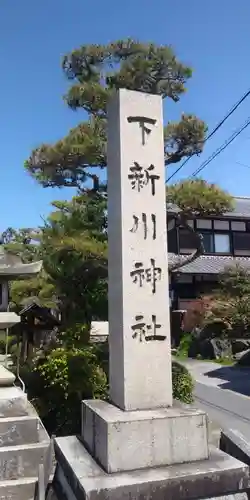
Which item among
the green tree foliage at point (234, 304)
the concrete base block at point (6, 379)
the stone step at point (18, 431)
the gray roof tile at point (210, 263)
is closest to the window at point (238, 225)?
the gray roof tile at point (210, 263)

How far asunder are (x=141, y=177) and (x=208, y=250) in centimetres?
2453

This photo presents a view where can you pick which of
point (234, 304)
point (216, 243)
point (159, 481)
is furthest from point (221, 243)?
point (159, 481)

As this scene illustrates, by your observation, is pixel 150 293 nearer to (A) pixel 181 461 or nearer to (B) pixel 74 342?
(A) pixel 181 461

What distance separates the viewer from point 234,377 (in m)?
15.6

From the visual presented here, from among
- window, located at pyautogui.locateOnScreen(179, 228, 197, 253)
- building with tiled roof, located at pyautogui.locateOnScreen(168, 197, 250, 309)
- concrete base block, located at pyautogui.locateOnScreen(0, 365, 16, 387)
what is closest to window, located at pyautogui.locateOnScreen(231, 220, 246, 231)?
building with tiled roof, located at pyautogui.locateOnScreen(168, 197, 250, 309)

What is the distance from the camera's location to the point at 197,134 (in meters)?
10.3

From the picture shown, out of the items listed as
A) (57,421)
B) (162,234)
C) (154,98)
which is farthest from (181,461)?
(57,421)

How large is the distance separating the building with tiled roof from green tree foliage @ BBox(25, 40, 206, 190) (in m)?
15.2

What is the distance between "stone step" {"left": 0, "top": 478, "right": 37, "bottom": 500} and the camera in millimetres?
4207

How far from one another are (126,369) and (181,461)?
908mm

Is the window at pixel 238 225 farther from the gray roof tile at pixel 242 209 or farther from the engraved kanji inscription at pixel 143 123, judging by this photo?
the engraved kanji inscription at pixel 143 123

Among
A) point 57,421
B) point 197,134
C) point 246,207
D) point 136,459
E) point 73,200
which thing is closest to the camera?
point 136,459

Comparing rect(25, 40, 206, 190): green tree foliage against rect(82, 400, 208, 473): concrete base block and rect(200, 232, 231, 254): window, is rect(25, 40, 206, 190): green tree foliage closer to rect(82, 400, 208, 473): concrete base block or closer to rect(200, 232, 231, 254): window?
rect(82, 400, 208, 473): concrete base block

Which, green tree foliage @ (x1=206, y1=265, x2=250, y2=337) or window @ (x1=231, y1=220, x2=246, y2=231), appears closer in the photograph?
green tree foliage @ (x1=206, y1=265, x2=250, y2=337)
